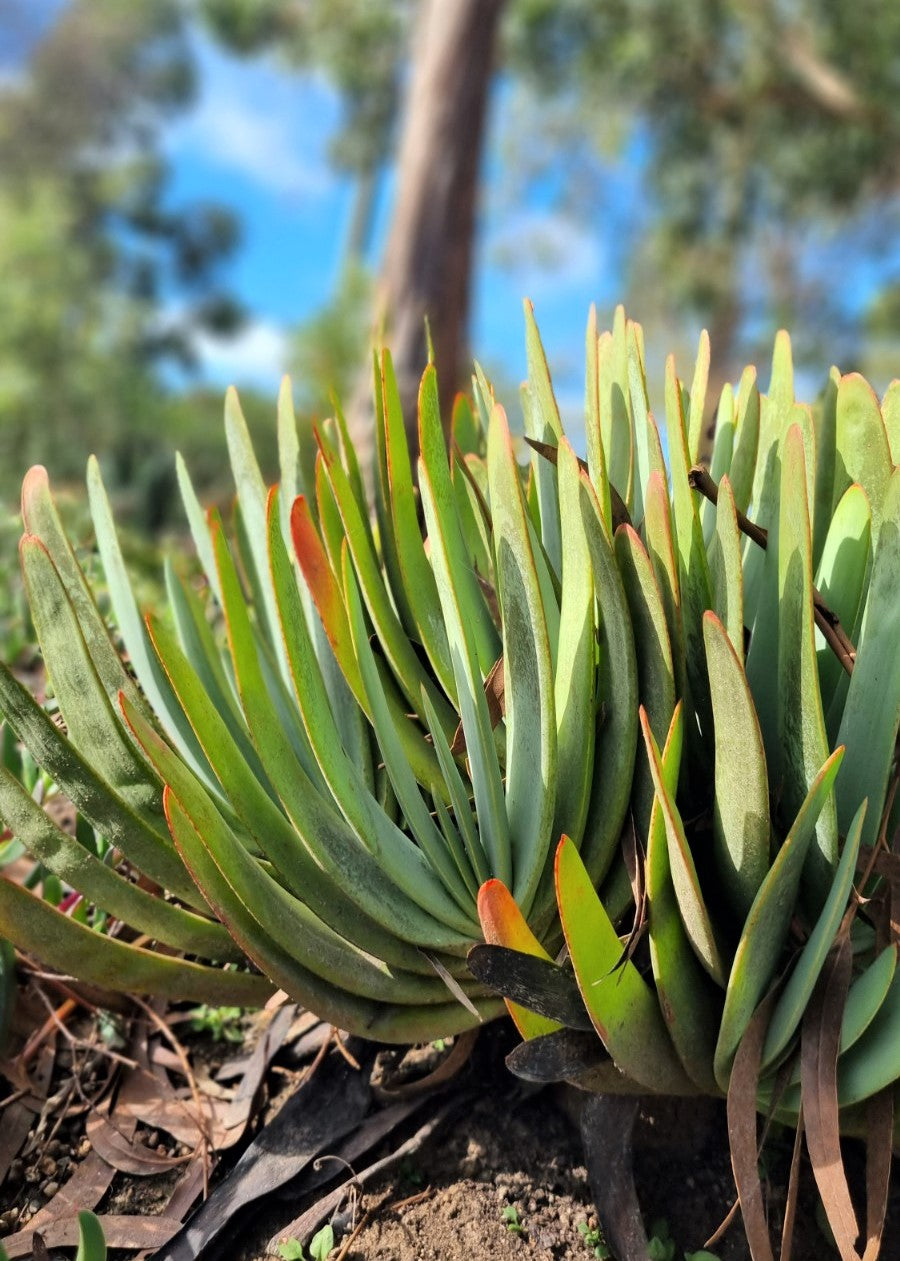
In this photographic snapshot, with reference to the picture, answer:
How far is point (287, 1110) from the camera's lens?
4.64ft

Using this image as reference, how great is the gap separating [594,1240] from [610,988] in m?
0.45

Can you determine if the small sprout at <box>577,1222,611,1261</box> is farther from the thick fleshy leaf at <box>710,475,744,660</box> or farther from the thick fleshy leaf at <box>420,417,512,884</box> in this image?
the thick fleshy leaf at <box>710,475,744,660</box>

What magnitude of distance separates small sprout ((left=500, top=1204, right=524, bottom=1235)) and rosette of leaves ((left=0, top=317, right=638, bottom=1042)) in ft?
0.79

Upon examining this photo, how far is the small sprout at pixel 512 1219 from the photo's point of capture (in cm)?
127

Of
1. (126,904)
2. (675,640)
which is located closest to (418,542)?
(675,640)

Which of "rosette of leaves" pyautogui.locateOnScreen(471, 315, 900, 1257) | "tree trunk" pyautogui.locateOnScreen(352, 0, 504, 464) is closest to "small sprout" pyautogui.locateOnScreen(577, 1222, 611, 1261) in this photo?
"rosette of leaves" pyautogui.locateOnScreen(471, 315, 900, 1257)

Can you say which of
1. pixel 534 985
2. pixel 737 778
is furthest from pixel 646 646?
pixel 534 985

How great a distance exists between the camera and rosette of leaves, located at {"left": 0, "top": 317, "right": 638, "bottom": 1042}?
1.14 m

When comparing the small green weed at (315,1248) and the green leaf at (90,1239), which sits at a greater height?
the green leaf at (90,1239)

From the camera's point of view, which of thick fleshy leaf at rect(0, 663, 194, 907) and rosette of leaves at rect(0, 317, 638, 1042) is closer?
rosette of leaves at rect(0, 317, 638, 1042)

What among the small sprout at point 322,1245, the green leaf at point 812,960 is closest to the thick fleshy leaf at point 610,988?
the green leaf at point 812,960

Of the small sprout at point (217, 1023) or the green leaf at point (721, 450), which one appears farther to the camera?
the small sprout at point (217, 1023)

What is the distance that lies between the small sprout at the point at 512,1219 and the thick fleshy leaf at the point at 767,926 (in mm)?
366

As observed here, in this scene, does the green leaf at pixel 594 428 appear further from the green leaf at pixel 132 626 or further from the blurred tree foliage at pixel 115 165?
the blurred tree foliage at pixel 115 165
